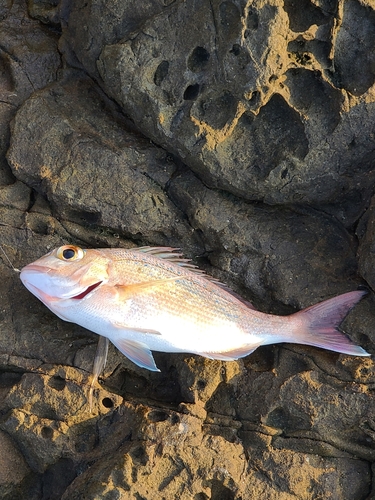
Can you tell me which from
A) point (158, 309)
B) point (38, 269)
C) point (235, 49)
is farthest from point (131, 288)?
point (235, 49)

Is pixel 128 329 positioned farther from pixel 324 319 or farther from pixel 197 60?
pixel 197 60

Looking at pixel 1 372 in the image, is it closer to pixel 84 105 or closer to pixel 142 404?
pixel 142 404

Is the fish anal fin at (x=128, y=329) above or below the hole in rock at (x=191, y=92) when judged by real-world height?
below

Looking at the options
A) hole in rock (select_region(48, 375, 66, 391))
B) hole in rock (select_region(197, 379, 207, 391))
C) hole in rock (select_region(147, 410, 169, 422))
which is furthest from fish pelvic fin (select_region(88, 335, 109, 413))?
hole in rock (select_region(197, 379, 207, 391))

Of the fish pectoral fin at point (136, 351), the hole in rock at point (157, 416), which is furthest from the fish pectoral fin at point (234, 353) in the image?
the hole in rock at point (157, 416)

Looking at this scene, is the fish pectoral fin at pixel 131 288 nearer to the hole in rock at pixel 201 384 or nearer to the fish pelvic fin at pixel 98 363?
the fish pelvic fin at pixel 98 363

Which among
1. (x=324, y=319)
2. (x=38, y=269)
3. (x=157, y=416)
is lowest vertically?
(x=157, y=416)
